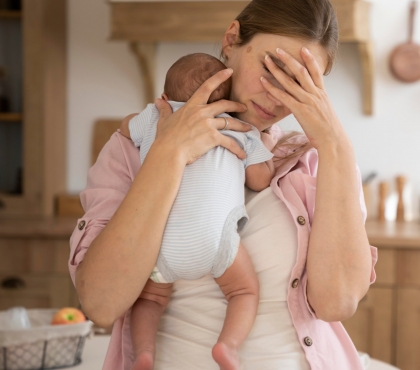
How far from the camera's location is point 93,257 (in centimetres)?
108

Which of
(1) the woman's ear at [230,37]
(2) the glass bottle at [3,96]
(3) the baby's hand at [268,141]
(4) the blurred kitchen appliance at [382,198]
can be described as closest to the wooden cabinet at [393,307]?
(4) the blurred kitchen appliance at [382,198]

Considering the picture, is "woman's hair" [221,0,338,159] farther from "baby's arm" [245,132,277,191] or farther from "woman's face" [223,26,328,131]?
"baby's arm" [245,132,277,191]

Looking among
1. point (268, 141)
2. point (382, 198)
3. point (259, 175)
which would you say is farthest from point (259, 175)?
point (382, 198)

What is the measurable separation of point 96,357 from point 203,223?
2.33 ft

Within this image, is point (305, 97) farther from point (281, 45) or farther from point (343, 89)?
point (343, 89)

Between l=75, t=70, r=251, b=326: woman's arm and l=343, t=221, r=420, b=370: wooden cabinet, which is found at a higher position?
l=75, t=70, r=251, b=326: woman's arm

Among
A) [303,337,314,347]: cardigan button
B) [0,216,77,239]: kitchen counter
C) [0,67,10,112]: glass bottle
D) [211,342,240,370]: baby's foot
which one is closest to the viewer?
[211,342,240,370]: baby's foot

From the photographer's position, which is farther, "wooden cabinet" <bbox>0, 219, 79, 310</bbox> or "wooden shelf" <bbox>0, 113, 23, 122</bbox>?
"wooden shelf" <bbox>0, 113, 23, 122</bbox>

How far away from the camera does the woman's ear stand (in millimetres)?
1271

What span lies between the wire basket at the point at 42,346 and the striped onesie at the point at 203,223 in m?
0.51

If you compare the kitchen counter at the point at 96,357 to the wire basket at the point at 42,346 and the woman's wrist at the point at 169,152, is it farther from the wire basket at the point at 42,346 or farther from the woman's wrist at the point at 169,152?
the woman's wrist at the point at 169,152

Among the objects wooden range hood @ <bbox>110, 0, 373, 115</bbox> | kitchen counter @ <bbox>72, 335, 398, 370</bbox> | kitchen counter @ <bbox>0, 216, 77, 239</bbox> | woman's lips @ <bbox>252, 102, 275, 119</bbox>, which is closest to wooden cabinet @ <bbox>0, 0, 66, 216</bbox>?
kitchen counter @ <bbox>0, 216, 77, 239</bbox>

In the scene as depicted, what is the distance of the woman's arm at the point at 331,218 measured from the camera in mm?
1122

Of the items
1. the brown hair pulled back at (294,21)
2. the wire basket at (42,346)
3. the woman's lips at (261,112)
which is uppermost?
the brown hair pulled back at (294,21)
